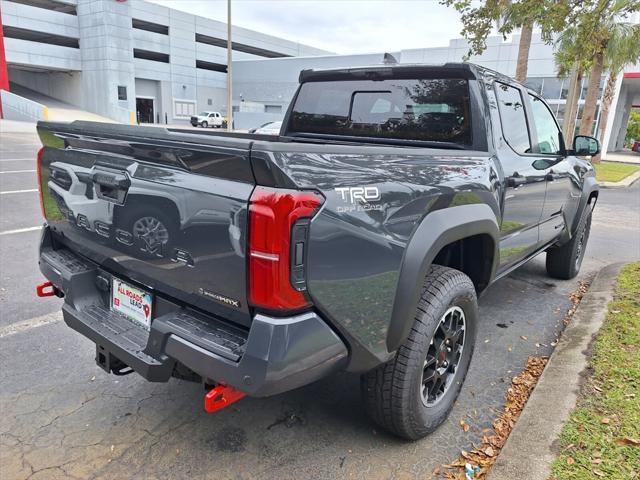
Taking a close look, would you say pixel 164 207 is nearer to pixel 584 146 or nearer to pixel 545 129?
pixel 545 129

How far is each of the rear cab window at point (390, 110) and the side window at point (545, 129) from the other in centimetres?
119

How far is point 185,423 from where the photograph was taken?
2.62 metres

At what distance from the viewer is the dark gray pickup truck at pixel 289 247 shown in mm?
1704

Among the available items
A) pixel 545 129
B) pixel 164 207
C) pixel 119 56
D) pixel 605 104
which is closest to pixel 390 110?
pixel 545 129

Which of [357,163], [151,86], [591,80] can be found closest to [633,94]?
[591,80]

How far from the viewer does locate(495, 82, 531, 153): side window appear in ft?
10.8

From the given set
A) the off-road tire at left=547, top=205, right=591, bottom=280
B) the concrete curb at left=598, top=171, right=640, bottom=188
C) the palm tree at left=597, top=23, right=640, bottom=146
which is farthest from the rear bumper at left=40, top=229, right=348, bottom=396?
the palm tree at left=597, top=23, right=640, bottom=146

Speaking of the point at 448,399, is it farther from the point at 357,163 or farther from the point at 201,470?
the point at 357,163

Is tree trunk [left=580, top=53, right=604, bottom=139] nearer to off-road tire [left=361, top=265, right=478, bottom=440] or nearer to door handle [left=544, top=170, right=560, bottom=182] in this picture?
door handle [left=544, top=170, right=560, bottom=182]

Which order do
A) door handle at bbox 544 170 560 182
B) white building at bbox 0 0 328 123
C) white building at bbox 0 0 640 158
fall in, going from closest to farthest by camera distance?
door handle at bbox 544 170 560 182, white building at bbox 0 0 640 158, white building at bbox 0 0 328 123

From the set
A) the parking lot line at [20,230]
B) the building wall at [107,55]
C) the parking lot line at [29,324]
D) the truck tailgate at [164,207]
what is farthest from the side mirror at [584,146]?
the building wall at [107,55]

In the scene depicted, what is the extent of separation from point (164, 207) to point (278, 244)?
1.88 feet

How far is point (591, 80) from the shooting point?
58.3ft

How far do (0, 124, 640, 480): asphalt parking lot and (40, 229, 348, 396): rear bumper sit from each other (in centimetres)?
46
